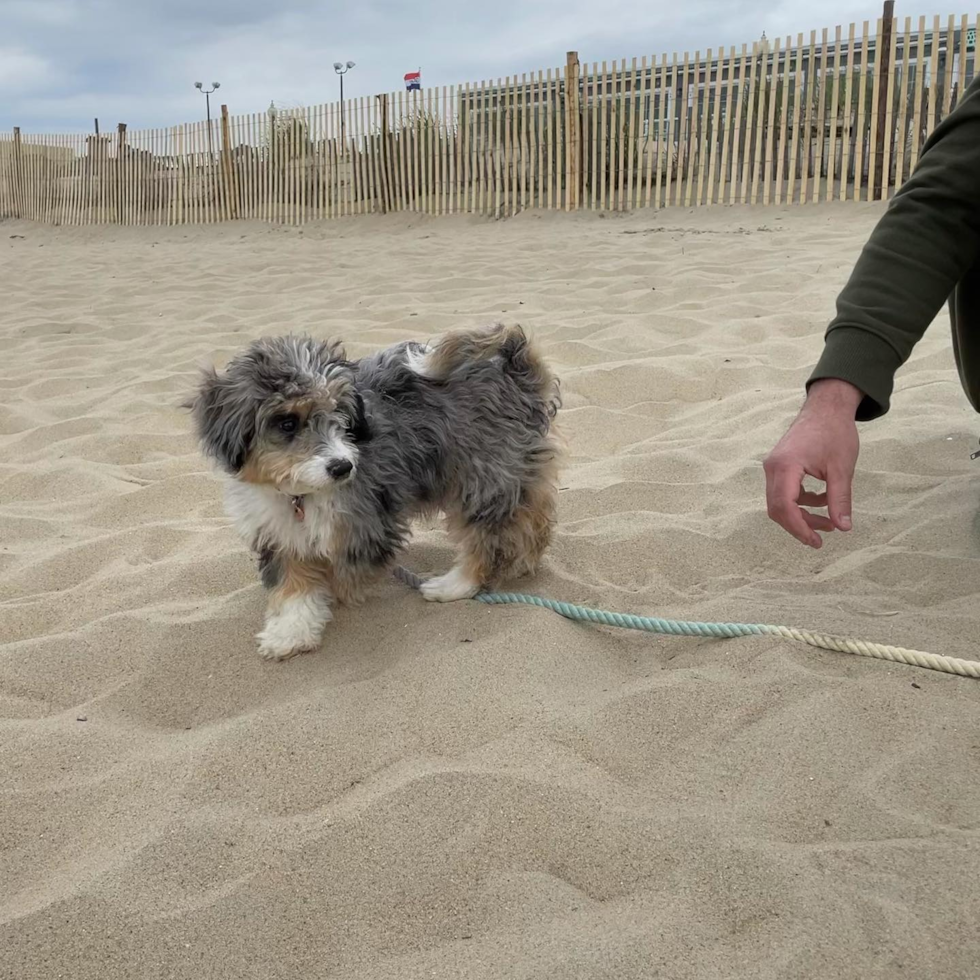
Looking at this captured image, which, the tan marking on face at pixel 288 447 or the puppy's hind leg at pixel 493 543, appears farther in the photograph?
the puppy's hind leg at pixel 493 543

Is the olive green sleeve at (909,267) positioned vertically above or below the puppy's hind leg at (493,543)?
above

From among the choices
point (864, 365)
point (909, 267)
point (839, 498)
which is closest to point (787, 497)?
point (839, 498)

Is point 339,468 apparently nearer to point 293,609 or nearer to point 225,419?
point 225,419

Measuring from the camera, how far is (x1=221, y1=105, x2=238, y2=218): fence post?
64.6ft

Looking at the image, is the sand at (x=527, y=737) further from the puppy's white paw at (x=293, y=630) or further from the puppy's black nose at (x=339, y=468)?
the puppy's black nose at (x=339, y=468)

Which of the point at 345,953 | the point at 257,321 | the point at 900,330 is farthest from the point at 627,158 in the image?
the point at 345,953

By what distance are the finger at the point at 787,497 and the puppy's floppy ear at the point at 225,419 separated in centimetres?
163

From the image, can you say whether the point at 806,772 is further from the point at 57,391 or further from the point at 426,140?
the point at 426,140

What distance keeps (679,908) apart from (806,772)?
0.55 metres

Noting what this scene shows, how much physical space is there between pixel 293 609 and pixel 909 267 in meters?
2.08

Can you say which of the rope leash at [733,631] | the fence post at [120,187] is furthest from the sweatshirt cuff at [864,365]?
the fence post at [120,187]

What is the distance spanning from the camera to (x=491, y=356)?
343 centimetres

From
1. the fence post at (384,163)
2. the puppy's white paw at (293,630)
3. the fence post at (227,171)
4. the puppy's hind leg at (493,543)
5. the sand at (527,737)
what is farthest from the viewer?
the fence post at (227,171)

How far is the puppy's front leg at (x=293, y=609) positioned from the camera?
301 centimetres
